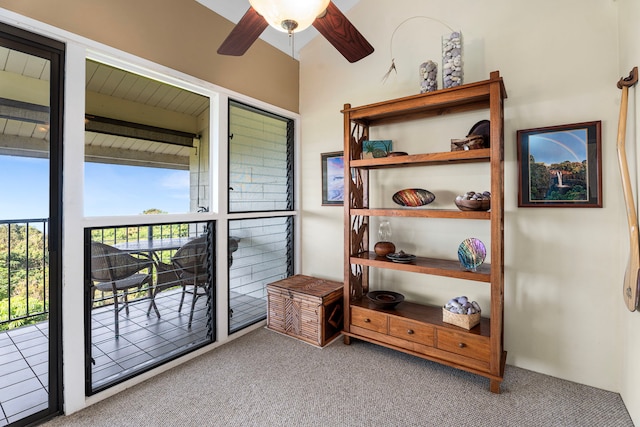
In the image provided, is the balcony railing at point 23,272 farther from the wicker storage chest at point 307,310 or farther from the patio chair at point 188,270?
the wicker storage chest at point 307,310

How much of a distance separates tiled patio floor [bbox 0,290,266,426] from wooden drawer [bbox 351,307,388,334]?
1087 mm

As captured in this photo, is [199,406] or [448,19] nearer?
[199,406]

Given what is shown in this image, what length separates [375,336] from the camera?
8.16ft

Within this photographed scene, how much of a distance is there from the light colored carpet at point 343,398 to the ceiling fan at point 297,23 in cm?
210

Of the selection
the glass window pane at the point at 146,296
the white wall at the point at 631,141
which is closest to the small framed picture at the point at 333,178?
the glass window pane at the point at 146,296

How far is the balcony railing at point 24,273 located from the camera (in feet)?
5.71

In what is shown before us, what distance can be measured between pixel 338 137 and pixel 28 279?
8.64 feet

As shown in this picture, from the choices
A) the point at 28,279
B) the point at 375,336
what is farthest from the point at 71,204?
the point at 375,336

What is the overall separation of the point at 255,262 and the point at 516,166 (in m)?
2.46

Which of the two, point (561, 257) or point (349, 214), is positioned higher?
point (349, 214)

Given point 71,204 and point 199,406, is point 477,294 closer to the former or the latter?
point 199,406

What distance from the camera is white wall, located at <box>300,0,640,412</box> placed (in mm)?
1990

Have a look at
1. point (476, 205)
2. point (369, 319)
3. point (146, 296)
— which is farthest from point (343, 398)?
point (146, 296)

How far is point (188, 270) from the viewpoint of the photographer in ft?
8.63
